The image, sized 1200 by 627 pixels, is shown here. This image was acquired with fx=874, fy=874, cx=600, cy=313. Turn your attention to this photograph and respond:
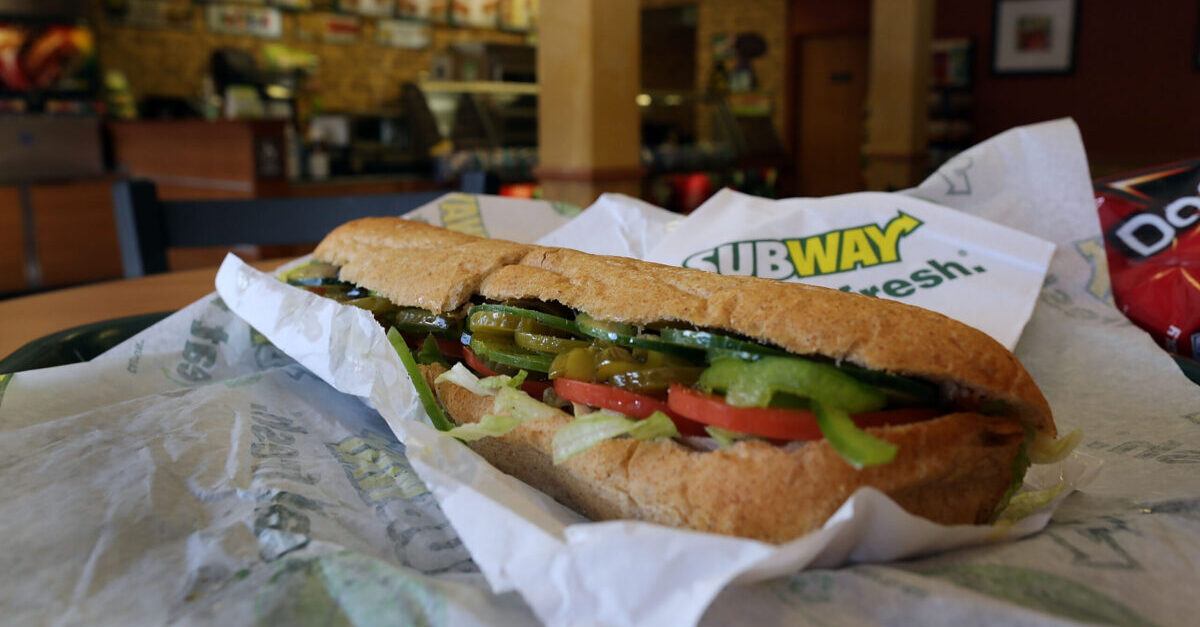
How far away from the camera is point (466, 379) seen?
4.52ft

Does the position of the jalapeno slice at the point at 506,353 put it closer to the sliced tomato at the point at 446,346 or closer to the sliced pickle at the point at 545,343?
the sliced pickle at the point at 545,343

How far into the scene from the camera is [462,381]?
1.38 meters

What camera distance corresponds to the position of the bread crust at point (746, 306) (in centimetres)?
102

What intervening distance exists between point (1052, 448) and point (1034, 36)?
31.9ft

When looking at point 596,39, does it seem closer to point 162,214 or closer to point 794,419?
point 162,214

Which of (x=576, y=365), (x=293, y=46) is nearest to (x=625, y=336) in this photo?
(x=576, y=365)

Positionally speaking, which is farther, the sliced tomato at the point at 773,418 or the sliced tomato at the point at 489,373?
the sliced tomato at the point at 489,373

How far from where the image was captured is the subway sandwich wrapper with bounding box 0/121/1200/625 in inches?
31.8

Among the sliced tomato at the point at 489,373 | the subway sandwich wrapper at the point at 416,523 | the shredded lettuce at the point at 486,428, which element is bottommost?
the subway sandwich wrapper at the point at 416,523

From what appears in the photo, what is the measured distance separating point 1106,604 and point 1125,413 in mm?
759

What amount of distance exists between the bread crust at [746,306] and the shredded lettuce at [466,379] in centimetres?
14

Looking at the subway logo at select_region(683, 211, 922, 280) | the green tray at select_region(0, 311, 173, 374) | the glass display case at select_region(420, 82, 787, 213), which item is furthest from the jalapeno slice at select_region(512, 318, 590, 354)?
the glass display case at select_region(420, 82, 787, 213)

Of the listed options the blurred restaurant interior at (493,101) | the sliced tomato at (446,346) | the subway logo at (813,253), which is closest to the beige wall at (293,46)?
the blurred restaurant interior at (493,101)

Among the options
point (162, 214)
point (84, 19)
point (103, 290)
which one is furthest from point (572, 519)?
point (84, 19)
